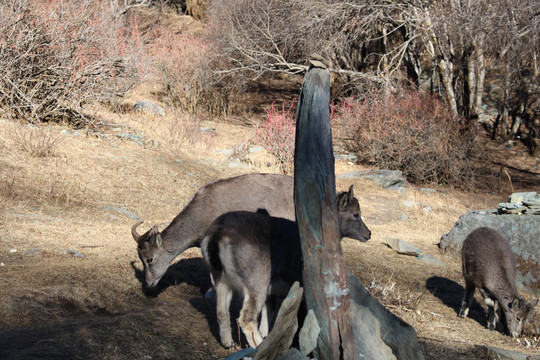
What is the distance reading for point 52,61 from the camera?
16.8m

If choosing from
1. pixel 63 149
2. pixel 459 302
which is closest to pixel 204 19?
pixel 63 149

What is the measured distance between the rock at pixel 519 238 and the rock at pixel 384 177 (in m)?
6.20

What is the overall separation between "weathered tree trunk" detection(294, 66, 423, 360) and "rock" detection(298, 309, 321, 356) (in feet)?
0.16

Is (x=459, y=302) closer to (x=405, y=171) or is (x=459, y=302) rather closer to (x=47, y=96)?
(x=405, y=171)

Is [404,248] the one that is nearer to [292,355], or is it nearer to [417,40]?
[292,355]

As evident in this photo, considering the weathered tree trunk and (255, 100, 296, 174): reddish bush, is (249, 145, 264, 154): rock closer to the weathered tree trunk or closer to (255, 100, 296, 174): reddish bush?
(255, 100, 296, 174): reddish bush

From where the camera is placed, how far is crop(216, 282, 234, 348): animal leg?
5973mm

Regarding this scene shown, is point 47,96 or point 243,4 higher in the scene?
point 243,4

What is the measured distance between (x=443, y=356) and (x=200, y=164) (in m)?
11.8

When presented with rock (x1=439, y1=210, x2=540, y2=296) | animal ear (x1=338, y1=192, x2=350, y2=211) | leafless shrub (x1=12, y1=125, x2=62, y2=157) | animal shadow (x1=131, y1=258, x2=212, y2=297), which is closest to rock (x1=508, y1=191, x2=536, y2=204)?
rock (x1=439, y1=210, x2=540, y2=296)

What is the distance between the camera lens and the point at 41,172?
13.0m

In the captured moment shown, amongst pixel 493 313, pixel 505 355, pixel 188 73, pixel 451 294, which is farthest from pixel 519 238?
pixel 188 73

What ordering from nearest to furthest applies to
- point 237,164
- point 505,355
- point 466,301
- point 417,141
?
1. point 505,355
2. point 466,301
3. point 237,164
4. point 417,141

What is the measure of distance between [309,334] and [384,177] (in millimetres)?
13775
